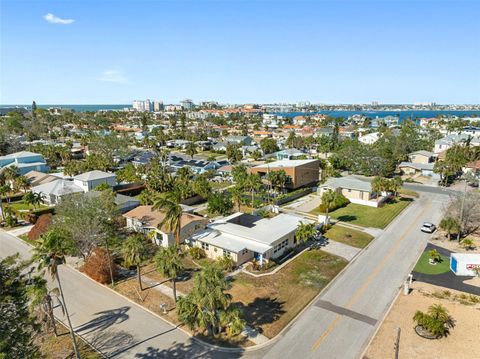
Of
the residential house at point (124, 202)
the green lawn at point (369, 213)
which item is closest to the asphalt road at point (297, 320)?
the green lawn at point (369, 213)

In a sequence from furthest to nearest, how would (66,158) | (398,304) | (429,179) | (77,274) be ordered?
(66,158) → (429,179) → (77,274) → (398,304)

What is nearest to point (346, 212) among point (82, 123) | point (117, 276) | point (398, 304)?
point (398, 304)

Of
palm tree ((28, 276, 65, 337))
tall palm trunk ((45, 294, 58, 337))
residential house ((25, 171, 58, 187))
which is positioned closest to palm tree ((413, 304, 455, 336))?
palm tree ((28, 276, 65, 337))

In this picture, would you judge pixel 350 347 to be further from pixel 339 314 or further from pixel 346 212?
pixel 346 212

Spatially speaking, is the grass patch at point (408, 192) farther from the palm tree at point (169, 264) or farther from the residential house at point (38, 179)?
the residential house at point (38, 179)

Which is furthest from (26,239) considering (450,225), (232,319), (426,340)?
(450,225)

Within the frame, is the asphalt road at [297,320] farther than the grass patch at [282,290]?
No

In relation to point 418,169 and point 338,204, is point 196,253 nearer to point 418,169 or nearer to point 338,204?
point 338,204
